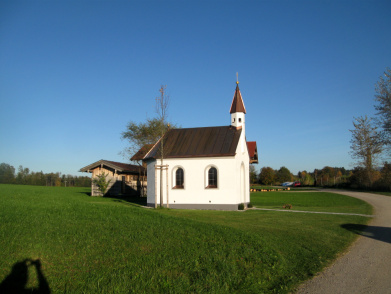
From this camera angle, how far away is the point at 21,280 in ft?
20.9

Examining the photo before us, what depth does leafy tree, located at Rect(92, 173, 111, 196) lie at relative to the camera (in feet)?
118

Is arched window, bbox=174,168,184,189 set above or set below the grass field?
above

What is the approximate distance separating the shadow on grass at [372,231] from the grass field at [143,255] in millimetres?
2012

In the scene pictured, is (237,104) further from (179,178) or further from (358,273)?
(358,273)

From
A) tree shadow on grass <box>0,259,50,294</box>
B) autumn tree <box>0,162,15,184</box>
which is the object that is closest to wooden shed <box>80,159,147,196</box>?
tree shadow on grass <box>0,259,50,294</box>

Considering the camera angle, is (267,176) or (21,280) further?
(267,176)

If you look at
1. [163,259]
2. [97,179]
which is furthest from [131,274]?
[97,179]

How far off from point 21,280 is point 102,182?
99.4 ft

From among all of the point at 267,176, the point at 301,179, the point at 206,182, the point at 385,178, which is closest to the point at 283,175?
the point at 301,179

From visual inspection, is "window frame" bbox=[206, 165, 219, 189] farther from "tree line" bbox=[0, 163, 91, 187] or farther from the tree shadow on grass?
"tree line" bbox=[0, 163, 91, 187]

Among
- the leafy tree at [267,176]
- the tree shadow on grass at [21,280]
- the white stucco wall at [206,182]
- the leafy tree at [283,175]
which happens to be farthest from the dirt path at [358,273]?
the leafy tree at [283,175]

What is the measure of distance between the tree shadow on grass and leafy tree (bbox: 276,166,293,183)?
101700mm

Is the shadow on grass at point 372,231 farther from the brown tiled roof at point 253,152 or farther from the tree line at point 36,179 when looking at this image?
the tree line at point 36,179

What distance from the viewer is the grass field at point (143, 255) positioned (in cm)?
668
